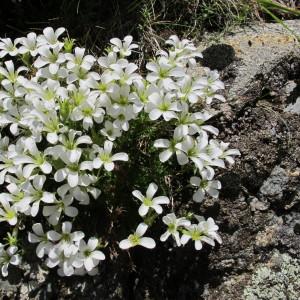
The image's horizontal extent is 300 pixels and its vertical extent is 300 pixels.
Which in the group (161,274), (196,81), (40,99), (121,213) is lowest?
(161,274)

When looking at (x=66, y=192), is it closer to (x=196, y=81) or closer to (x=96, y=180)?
(x=96, y=180)

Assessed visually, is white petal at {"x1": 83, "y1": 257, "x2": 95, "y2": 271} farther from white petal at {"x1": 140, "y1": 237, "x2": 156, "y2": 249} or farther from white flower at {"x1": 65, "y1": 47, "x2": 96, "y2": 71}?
white flower at {"x1": 65, "y1": 47, "x2": 96, "y2": 71}

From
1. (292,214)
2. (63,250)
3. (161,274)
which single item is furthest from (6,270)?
(292,214)

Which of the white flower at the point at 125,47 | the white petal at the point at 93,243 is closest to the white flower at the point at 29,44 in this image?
the white flower at the point at 125,47

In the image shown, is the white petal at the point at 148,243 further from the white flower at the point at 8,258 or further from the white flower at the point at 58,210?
the white flower at the point at 8,258

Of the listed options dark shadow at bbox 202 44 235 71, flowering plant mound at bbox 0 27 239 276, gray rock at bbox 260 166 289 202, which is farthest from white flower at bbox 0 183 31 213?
dark shadow at bbox 202 44 235 71

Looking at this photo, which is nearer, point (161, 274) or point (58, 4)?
point (161, 274)

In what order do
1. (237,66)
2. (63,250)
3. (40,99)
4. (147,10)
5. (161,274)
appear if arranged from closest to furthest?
(63,250), (40,99), (161,274), (237,66), (147,10)
